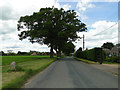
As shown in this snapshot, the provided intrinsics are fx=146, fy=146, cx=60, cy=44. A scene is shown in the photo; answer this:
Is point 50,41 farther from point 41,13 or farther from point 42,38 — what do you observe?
point 41,13

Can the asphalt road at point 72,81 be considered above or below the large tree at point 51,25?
below

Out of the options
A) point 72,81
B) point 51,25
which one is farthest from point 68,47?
point 72,81

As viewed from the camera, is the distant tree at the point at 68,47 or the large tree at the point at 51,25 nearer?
the large tree at the point at 51,25

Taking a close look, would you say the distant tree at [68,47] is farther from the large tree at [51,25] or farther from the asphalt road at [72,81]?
the asphalt road at [72,81]

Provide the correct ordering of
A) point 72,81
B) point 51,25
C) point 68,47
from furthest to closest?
point 68,47, point 51,25, point 72,81

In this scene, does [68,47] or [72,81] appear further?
[68,47]

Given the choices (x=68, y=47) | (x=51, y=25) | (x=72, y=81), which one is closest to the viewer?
(x=72, y=81)

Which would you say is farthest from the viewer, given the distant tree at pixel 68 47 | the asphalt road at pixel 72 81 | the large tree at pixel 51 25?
the distant tree at pixel 68 47

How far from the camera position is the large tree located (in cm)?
3828

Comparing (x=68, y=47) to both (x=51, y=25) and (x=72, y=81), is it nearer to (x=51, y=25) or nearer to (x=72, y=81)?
(x=51, y=25)

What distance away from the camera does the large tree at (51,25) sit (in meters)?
38.3

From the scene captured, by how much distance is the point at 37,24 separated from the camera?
41562mm

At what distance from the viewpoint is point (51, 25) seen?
38.0m

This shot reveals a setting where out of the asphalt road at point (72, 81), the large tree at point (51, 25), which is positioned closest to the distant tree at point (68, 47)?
the large tree at point (51, 25)
